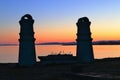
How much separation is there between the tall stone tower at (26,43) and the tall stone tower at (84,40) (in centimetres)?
452

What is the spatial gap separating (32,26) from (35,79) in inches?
358

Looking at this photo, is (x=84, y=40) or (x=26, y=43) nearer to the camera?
(x=26, y=43)

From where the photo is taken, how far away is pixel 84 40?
30922mm

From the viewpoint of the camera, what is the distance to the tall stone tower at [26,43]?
2888cm

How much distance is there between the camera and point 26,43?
28.9 metres

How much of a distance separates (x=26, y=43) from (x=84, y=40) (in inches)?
213

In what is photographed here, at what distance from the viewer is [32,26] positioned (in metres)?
29.3

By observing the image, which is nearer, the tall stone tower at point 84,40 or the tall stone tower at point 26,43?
the tall stone tower at point 26,43

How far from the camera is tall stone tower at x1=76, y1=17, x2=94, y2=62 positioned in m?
30.9

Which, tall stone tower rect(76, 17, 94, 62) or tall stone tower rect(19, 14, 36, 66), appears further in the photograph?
tall stone tower rect(76, 17, 94, 62)

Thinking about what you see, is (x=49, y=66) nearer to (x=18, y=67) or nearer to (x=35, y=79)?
(x=18, y=67)

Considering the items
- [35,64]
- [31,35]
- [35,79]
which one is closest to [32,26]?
[31,35]

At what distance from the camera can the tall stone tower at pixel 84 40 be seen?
30.9 metres

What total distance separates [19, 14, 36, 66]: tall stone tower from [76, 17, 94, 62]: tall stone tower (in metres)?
4.52
